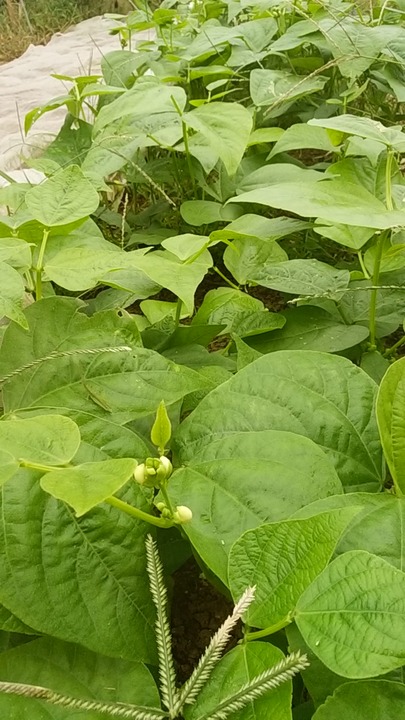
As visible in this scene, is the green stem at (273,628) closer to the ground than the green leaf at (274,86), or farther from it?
closer to the ground

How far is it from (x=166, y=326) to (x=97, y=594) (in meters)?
0.43

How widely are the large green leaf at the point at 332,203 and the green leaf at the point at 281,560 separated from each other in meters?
0.33

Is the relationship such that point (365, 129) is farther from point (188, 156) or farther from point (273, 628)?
point (273, 628)

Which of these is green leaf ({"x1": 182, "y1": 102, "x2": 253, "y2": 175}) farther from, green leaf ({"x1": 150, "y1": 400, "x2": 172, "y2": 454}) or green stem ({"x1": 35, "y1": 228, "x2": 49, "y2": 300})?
green leaf ({"x1": 150, "y1": 400, "x2": 172, "y2": 454})

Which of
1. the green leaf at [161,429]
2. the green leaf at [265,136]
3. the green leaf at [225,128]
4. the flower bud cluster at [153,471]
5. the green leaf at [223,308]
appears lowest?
the green leaf at [223,308]

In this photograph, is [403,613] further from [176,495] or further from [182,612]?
[182,612]

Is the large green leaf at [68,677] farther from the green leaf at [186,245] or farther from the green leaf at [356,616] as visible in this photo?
the green leaf at [186,245]

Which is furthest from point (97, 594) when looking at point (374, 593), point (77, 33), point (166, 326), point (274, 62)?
point (77, 33)

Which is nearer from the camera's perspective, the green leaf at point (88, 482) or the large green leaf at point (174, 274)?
the green leaf at point (88, 482)

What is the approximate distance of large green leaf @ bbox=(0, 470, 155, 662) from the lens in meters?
0.42

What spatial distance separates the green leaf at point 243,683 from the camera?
366 mm

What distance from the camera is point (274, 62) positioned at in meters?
1.42

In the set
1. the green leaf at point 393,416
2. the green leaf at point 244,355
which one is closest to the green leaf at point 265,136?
the green leaf at point 244,355

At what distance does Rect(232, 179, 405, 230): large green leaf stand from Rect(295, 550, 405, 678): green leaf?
1.17 ft
